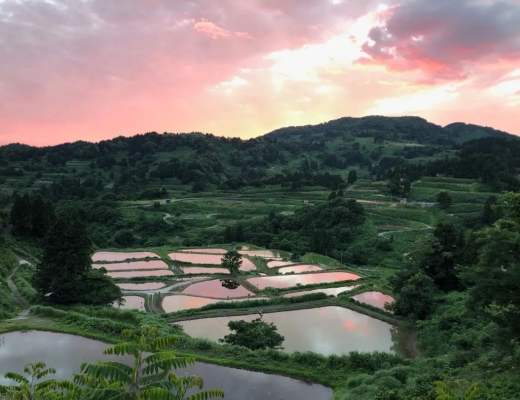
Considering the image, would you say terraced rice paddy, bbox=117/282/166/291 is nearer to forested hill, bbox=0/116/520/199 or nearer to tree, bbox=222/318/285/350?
tree, bbox=222/318/285/350

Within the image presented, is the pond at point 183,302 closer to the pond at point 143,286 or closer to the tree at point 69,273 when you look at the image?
the pond at point 143,286

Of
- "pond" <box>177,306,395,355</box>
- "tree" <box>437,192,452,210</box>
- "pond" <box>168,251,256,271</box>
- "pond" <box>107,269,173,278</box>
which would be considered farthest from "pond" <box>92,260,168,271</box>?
"tree" <box>437,192,452,210</box>

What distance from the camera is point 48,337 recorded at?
2236 cm

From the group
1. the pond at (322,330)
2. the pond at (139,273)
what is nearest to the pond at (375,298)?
the pond at (322,330)

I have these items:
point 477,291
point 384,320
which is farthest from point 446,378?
point 384,320

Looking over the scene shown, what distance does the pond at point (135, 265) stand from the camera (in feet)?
145

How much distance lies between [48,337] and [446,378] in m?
19.9

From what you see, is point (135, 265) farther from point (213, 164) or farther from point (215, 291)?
point (213, 164)

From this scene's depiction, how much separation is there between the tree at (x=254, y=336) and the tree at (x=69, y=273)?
12.5 meters

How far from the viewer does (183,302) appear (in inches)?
1254

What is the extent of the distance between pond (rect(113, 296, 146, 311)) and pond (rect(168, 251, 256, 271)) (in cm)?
1397

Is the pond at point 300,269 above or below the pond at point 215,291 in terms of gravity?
below

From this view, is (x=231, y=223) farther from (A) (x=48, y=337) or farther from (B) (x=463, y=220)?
(A) (x=48, y=337)

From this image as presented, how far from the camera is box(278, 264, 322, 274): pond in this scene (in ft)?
144
